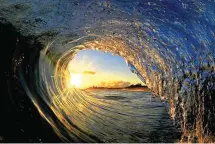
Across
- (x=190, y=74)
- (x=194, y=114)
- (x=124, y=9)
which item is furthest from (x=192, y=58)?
(x=124, y=9)

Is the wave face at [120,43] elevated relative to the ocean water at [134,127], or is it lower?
elevated

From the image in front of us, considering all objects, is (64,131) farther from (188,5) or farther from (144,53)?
(144,53)

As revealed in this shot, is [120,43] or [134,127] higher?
[120,43]

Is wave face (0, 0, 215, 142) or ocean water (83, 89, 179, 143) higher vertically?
wave face (0, 0, 215, 142)

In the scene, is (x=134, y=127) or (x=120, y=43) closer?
(x=134, y=127)

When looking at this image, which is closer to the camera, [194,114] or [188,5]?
[188,5]

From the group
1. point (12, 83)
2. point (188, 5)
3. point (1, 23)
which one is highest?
point (188, 5)

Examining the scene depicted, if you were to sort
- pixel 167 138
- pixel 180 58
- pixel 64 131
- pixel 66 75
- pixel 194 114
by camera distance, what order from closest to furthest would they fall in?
1. pixel 64 131
2. pixel 167 138
3. pixel 194 114
4. pixel 180 58
5. pixel 66 75

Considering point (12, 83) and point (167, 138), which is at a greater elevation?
point (12, 83)
